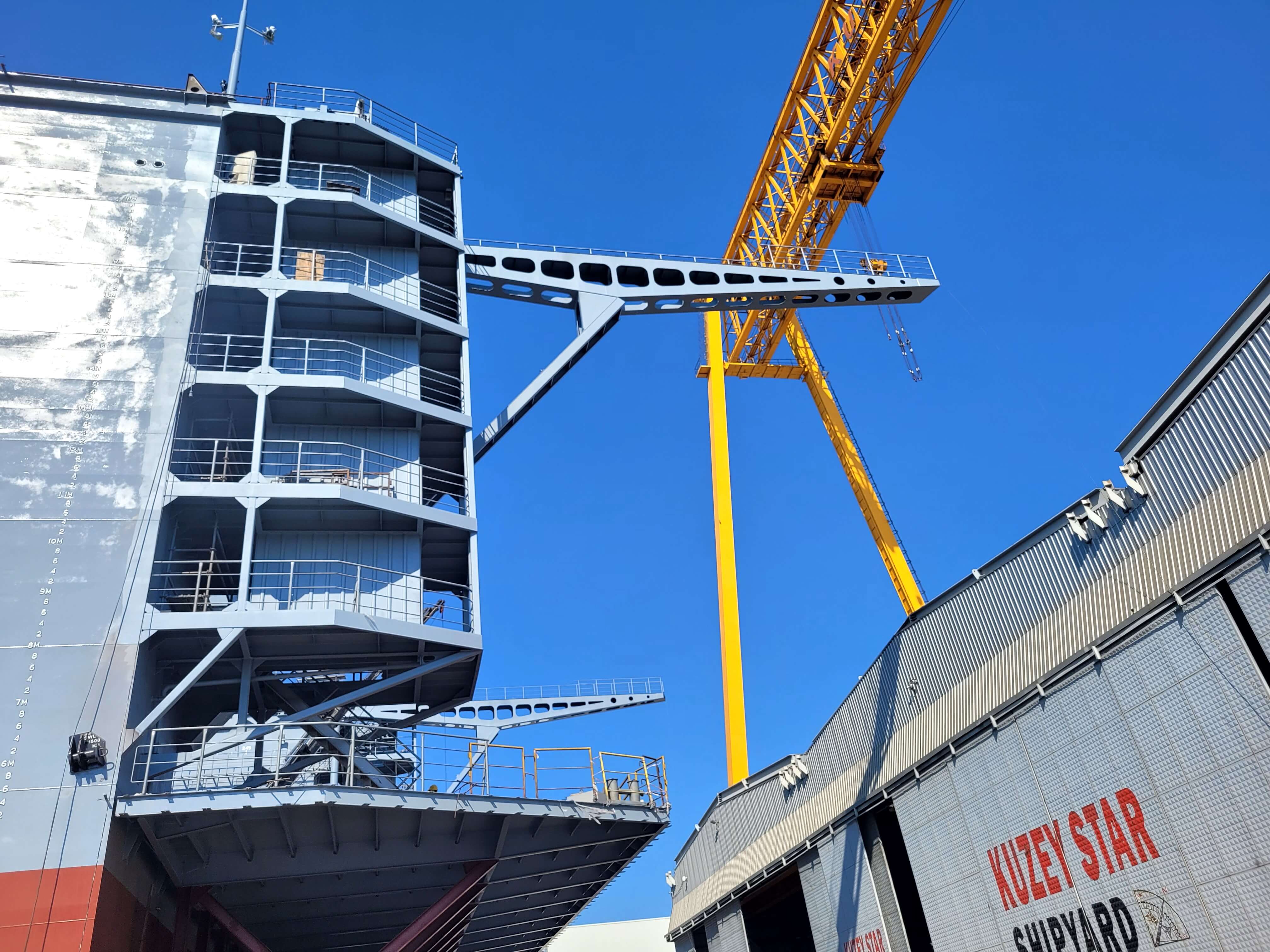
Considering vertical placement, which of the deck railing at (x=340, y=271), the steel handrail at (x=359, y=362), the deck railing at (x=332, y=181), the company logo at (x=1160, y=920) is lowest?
the company logo at (x=1160, y=920)

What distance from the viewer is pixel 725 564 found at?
40.0 m

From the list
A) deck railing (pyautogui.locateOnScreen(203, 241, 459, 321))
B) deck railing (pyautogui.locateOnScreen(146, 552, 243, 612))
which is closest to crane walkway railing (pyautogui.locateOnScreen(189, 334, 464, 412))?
deck railing (pyautogui.locateOnScreen(203, 241, 459, 321))

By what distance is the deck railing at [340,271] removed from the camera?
24.5 metres

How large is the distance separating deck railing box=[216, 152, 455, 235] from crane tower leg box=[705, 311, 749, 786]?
36.3 feet

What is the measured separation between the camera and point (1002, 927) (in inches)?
742

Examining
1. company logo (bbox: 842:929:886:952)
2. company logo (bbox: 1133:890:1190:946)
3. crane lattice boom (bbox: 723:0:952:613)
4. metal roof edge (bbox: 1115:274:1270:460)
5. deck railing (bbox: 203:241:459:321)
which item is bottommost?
company logo (bbox: 1133:890:1190:946)

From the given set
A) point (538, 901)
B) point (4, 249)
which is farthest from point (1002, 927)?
point (4, 249)

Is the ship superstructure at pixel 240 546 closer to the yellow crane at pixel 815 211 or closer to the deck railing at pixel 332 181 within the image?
the deck railing at pixel 332 181

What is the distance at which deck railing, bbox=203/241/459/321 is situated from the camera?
24469 mm

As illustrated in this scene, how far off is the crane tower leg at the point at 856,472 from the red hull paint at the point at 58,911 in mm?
33670

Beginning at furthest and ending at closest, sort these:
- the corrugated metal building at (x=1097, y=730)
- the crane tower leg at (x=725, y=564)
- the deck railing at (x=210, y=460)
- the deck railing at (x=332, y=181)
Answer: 1. the crane tower leg at (x=725, y=564)
2. the deck railing at (x=332, y=181)
3. the deck railing at (x=210, y=460)
4. the corrugated metal building at (x=1097, y=730)

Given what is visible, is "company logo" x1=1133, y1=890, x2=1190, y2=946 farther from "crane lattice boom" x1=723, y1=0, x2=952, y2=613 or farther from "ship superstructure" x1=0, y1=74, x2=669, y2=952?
"crane lattice boom" x1=723, y1=0, x2=952, y2=613

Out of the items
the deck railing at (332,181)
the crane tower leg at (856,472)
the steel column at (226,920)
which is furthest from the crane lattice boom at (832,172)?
the steel column at (226,920)

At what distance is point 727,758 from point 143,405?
81.4 feet
